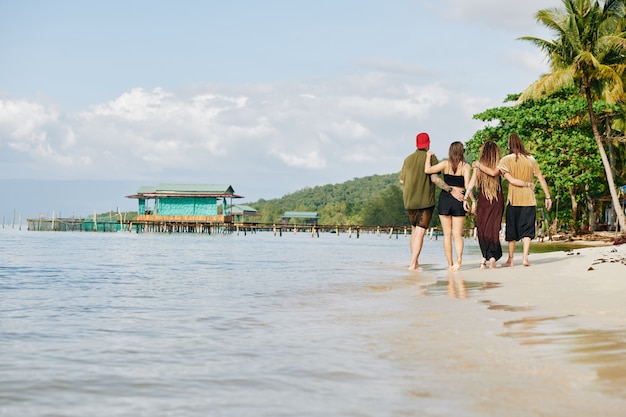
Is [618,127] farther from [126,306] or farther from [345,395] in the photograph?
[345,395]

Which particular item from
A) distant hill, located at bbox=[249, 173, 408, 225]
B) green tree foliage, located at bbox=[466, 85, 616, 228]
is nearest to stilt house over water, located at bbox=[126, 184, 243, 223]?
green tree foliage, located at bbox=[466, 85, 616, 228]

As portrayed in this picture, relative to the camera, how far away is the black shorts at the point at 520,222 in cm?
1098

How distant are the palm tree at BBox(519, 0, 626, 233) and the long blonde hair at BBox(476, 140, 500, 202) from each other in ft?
71.2

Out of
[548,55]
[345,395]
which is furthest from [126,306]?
[548,55]

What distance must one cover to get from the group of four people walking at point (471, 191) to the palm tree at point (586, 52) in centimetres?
2173

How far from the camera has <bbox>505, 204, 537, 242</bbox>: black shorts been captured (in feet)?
36.0

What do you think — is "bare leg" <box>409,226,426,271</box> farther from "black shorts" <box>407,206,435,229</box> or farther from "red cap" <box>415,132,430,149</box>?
"red cap" <box>415,132,430,149</box>

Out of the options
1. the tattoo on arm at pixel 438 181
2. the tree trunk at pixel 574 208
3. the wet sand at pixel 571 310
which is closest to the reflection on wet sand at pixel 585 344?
the wet sand at pixel 571 310

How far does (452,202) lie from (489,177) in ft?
2.67

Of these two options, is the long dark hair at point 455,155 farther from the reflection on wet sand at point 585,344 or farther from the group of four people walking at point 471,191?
the reflection on wet sand at point 585,344

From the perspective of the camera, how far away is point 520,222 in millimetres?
11078

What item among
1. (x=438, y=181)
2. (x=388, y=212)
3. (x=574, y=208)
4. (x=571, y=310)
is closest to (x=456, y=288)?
(x=571, y=310)

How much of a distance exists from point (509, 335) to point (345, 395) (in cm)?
196

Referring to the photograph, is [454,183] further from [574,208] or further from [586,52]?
[574,208]
